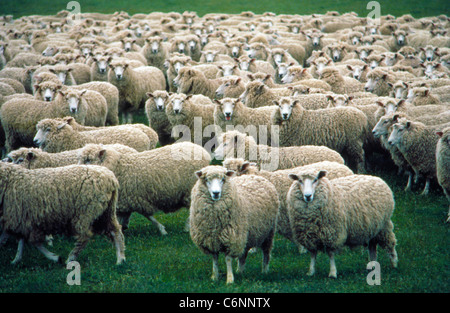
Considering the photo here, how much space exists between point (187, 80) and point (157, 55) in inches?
231

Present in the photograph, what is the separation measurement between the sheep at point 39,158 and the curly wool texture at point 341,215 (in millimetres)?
3689

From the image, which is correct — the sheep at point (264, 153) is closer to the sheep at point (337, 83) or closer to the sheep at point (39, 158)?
the sheep at point (39, 158)

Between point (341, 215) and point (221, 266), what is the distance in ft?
6.15

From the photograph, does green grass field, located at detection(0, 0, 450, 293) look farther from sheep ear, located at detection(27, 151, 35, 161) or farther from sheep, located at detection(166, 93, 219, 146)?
sheep, located at detection(166, 93, 219, 146)

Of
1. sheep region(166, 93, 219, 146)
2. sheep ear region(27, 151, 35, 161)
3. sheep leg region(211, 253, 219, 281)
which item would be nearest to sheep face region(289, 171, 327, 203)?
sheep leg region(211, 253, 219, 281)

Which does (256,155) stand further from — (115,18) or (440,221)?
(115,18)

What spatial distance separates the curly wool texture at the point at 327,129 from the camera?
35.6ft

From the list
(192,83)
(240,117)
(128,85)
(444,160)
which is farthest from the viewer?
(128,85)

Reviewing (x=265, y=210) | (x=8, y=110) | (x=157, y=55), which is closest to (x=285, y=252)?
Result: (x=265, y=210)

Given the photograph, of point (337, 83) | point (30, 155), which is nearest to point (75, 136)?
point (30, 155)

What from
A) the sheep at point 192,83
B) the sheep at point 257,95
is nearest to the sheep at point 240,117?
the sheep at point 257,95

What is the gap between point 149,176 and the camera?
8500mm

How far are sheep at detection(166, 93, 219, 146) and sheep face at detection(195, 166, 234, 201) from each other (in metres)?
5.26

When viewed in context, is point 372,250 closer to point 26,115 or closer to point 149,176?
point 149,176
